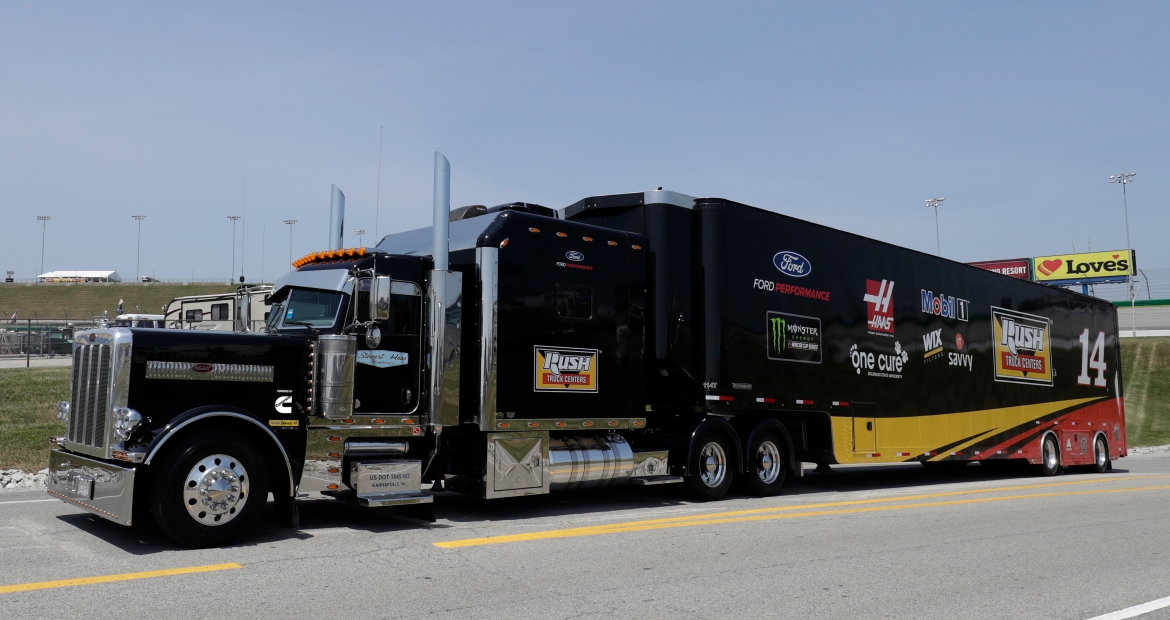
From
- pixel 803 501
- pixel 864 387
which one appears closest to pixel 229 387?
pixel 803 501

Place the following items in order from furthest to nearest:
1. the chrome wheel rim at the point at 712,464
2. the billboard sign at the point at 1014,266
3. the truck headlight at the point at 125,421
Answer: the billboard sign at the point at 1014,266 < the chrome wheel rim at the point at 712,464 < the truck headlight at the point at 125,421

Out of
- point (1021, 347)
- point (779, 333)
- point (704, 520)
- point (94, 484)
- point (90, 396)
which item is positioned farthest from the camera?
point (1021, 347)

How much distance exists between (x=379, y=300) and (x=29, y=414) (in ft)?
38.2

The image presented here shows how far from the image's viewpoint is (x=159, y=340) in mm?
7398

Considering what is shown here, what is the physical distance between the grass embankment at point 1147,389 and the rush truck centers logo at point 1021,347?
16400 mm

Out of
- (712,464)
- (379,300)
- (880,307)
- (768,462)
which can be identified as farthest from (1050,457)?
(379,300)

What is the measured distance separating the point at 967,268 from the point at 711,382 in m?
7.50

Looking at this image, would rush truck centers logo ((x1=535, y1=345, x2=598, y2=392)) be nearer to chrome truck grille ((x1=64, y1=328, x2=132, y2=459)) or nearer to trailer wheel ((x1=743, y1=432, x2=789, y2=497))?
trailer wheel ((x1=743, y1=432, x2=789, y2=497))

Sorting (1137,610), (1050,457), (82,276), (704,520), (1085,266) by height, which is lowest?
(1137,610)

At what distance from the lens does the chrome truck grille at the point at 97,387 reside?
7215 mm

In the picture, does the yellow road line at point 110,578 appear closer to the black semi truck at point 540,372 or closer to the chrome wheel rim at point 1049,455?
the black semi truck at point 540,372

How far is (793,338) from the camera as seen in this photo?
12328 mm

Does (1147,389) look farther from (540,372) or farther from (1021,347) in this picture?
(540,372)

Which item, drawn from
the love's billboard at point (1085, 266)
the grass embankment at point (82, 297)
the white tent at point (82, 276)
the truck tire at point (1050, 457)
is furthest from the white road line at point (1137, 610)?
the white tent at point (82, 276)
